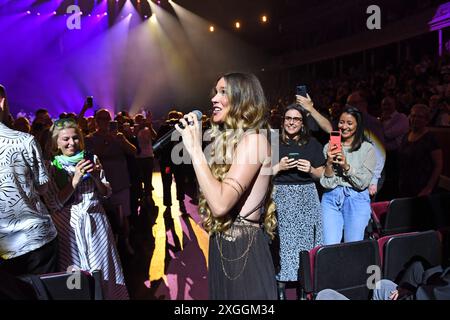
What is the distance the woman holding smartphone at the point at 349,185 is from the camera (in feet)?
11.5

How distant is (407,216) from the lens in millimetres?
3533

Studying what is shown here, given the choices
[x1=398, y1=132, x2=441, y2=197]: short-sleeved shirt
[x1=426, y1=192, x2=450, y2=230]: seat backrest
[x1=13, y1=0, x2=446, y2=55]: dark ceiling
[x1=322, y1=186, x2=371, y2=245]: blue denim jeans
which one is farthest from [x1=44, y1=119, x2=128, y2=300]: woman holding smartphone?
[x1=13, y1=0, x2=446, y2=55]: dark ceiling

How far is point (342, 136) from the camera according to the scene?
3693 millimetres

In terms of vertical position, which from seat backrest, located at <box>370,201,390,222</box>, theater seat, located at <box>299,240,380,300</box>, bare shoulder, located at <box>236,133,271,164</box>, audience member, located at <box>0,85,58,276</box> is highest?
bare shoulder, located at <box>236,133,271,164</box>

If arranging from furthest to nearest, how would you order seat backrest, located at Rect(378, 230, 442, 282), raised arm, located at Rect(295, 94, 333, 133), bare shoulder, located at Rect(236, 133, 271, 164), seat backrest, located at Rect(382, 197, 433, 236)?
raised arm, located at Rect(295, 94, 333, 133) → seat backrest, located at Rect(382, 197, 433, 236) → seat backrest, located at Rect(378, 230, 442, 282) → bare shoulder, located at Rect(236, 133, 271, 164)

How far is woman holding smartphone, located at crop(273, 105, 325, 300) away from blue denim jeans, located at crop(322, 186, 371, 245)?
84 millimetres

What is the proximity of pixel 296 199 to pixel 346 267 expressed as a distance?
102cm

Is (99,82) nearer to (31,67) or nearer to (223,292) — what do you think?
(31,67)

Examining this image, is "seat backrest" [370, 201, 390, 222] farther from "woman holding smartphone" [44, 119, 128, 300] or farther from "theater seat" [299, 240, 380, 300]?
"woman holding smartphone" [44, 119, 128, 300]

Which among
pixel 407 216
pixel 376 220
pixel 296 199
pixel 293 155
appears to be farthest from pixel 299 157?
pixel 407 216

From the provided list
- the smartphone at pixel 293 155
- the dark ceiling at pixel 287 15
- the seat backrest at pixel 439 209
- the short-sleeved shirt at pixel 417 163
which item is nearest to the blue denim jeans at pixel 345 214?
the smartphone at pixel 293 155

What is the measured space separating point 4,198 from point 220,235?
1.08m

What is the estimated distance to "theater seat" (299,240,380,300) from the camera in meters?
2.52

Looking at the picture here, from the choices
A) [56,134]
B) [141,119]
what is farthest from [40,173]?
[141,119]
